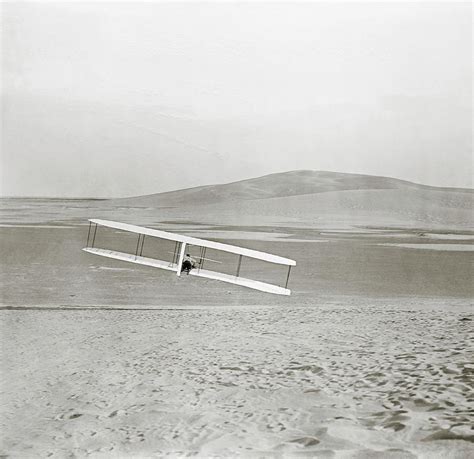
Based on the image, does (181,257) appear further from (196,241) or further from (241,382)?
(241,382)

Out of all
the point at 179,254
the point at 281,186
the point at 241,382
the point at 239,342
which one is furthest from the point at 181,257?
the point at 241,382

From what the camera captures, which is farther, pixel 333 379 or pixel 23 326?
pixel 23 326

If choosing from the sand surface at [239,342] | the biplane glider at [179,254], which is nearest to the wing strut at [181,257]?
the biplane glider at [179,254]

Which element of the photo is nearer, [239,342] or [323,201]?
[239,342]

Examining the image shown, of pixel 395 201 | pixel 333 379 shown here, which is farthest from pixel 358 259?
pixel 333 379

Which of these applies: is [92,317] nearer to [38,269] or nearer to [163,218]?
[38,269]

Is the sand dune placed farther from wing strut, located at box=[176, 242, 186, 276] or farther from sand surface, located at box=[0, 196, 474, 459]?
wing strut, located at box=[176, 242, 186, 276]
